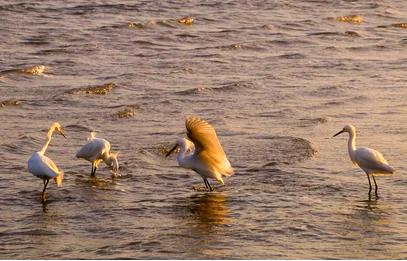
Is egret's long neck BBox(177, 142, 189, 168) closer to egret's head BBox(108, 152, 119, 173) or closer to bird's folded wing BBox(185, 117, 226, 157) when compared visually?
bird's folded wing BBox(185, 117, 226, 157)

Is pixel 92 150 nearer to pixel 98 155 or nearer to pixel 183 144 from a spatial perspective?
pixel 98 155

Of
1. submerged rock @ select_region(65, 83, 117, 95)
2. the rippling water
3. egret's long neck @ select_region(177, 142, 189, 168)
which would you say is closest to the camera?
the rippling water

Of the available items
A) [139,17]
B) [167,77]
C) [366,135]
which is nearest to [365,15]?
[139,17]

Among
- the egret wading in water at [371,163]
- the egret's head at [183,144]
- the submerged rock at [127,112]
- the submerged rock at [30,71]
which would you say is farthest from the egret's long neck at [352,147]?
the submerged rock at [30,71]

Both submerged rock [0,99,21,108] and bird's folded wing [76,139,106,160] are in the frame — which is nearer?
bird's folded wing [76,139,106,160]

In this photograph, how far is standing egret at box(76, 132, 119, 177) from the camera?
536 inches

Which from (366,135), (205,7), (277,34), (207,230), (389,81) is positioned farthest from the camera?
(205,7)

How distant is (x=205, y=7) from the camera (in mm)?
28812

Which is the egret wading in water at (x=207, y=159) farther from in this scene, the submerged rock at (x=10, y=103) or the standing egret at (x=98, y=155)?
the submerged rock at (x=10, y=103)

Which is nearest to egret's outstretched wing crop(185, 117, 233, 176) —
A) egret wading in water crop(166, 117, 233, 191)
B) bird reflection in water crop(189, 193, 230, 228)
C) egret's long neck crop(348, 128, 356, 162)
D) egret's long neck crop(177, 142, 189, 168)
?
egret wading in water crop(166, 117, 233, 191)

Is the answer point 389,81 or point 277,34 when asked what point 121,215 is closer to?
point 389,81

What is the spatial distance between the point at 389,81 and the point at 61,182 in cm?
824

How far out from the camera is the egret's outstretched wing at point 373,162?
1288 centimetres

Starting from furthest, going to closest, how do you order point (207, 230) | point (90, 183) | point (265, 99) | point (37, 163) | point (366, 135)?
point (265, 99), point (366, 135), point (90, 183), point (37, 163), point (207, 230)
